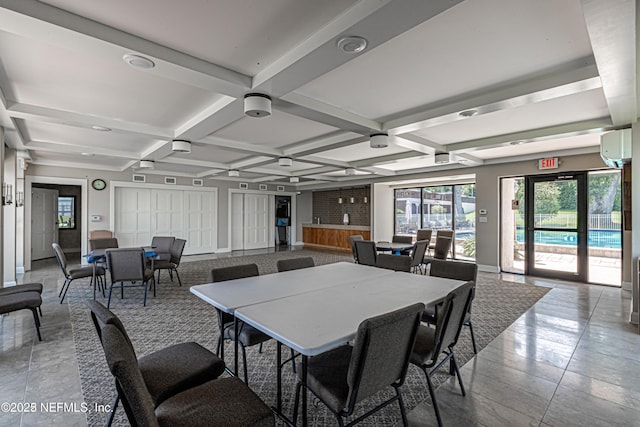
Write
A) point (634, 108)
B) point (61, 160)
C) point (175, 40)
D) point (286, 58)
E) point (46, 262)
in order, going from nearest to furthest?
point (175, 40), point (286, 58), point (634, 108), point (61, 160), point (46, 262)

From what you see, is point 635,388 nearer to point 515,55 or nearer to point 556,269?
point 515,55

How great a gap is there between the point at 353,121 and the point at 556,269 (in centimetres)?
573

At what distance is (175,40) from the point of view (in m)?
2.12

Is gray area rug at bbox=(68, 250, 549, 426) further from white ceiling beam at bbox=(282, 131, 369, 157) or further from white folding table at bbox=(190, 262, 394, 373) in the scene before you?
white ceiling beam at bbox=(282, 131, 369, 157)

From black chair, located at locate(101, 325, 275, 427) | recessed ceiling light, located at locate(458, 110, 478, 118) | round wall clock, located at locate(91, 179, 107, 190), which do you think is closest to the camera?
black chair, located at locate(101, 325, 275, 427)

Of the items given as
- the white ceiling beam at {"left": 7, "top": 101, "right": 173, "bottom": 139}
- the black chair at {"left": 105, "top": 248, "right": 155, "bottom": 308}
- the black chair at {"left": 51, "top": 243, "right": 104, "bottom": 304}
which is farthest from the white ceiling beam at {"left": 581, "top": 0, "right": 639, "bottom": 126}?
the black chair at {"left": 51, "top": 243, "right": 104, "bottom": 304}

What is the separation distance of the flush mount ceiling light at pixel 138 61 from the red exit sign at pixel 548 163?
7.04m

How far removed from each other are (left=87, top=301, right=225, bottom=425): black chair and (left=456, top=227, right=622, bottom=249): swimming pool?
7079 millimetres

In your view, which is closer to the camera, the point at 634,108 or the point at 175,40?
the point at 175,40

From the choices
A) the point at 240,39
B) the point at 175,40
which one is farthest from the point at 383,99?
the point at 175,40

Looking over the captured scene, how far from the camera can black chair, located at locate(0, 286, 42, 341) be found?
2879 mm

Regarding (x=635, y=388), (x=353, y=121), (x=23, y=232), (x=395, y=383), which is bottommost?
(x=635, y=388)

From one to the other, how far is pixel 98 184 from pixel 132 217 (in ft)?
3.84

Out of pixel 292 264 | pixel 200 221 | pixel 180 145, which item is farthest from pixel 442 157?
pixel 200 221
